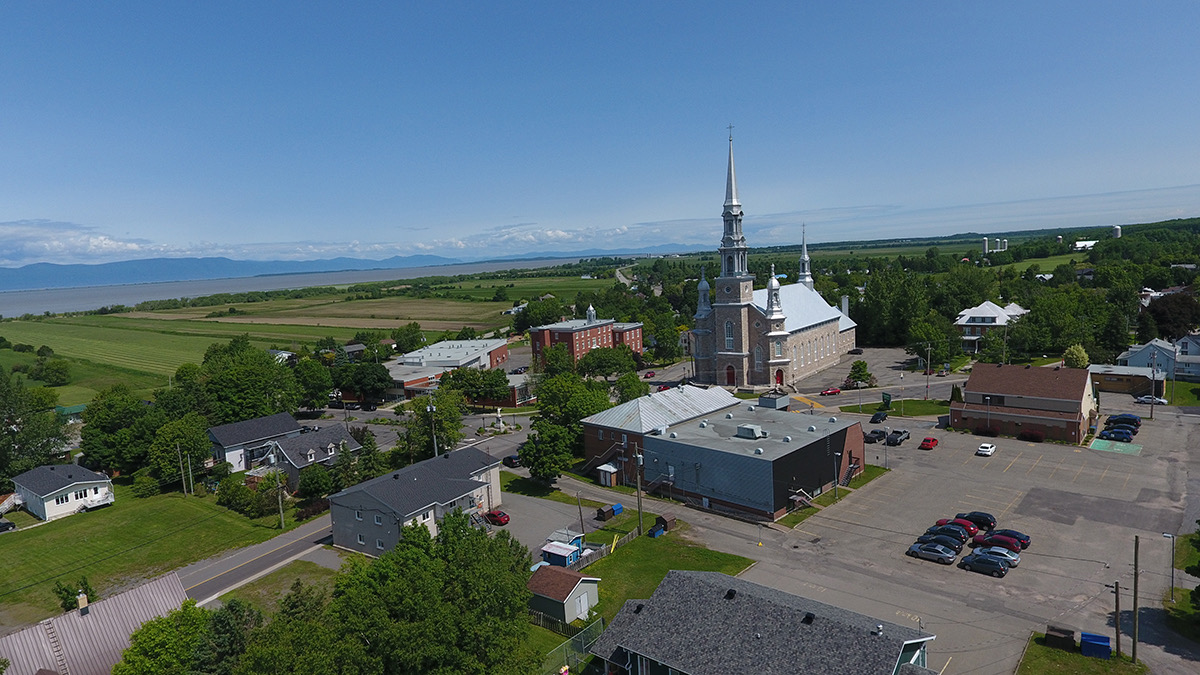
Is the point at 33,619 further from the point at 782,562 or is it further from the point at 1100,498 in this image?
the point at 1100,498

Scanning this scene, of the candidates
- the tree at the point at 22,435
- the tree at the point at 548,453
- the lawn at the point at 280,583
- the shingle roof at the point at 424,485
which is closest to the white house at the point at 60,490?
the tree at the point at 22,435

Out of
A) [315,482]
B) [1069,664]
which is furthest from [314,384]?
[1069,664]

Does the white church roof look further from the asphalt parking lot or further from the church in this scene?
the asphalt parking lot

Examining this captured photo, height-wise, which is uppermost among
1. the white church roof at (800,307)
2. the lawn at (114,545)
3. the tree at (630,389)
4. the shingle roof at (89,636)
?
the white church roof at (800,307)

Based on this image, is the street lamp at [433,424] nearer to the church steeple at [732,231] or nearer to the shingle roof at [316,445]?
the shingle roof at [316,445]

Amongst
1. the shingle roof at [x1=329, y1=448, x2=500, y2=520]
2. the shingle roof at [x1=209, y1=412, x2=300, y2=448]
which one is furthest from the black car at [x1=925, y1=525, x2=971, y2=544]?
the shingle roof at [x1=209, y1=412, x2=300, y2=448]

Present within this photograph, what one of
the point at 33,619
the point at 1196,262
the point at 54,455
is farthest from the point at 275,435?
the point at 1196,262

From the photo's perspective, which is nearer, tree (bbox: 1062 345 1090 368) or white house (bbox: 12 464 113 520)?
white house (bbox: 12 464 113 520)
